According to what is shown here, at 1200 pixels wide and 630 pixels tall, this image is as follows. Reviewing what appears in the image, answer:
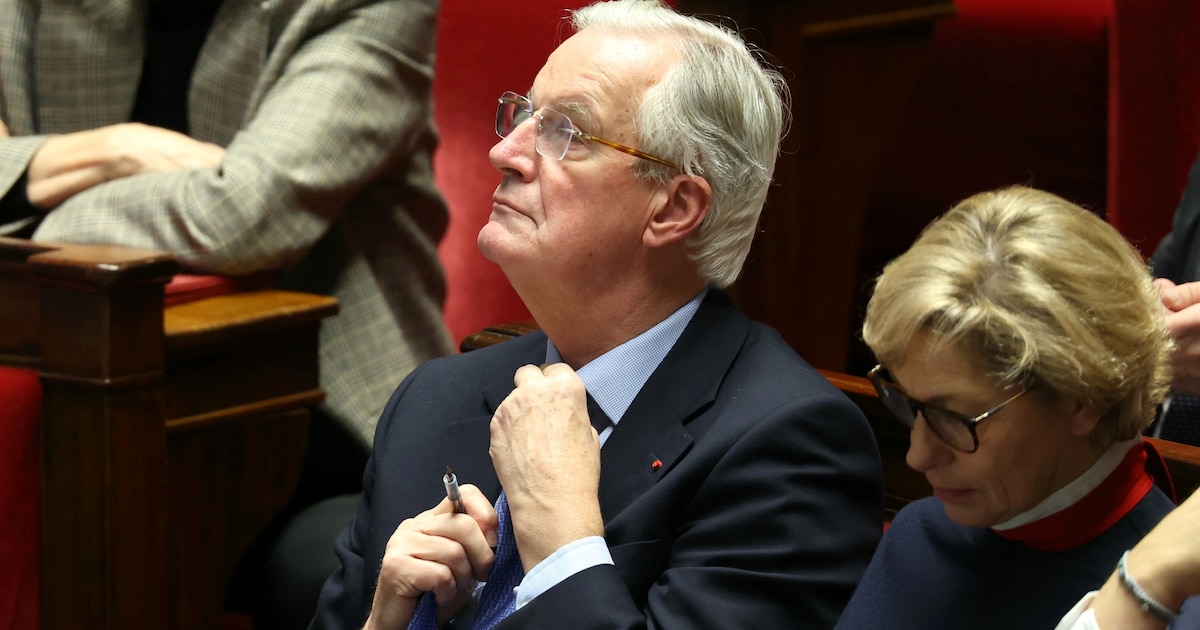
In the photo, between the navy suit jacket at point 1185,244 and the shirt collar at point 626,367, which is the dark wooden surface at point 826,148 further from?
the shirt collar at point 626,367

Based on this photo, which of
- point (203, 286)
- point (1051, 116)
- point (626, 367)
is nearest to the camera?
point (626, 367)

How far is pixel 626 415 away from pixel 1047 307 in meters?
0.43

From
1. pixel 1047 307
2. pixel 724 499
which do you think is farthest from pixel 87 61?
A: pixel 1047 307

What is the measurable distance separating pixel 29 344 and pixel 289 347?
309 millimetres

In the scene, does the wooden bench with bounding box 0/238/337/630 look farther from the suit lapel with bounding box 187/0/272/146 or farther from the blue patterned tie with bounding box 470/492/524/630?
the blue patterned tie with bounding box 470/492/524/630

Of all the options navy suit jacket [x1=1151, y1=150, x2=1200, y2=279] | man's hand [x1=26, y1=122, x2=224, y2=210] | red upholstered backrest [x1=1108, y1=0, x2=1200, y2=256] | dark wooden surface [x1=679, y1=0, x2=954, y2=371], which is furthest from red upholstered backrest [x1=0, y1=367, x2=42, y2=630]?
red upholstered backrest [x1=1108, y1=0, x2=1200, y2=256]

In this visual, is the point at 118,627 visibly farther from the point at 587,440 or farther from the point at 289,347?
the point at 587,440

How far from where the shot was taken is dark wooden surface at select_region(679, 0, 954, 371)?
1909mm

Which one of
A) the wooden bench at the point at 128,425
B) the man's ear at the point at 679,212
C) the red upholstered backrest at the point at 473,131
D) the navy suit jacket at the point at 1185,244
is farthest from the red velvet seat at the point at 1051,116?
the wooden bench at the point at 128,425

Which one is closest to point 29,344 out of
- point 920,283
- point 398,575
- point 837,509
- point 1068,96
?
point 398,575

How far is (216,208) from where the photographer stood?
69.1 inches

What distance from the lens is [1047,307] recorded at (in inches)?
34.3

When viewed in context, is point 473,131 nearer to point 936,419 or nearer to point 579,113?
point 579,113

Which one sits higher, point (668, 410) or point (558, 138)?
point (558, 138)
